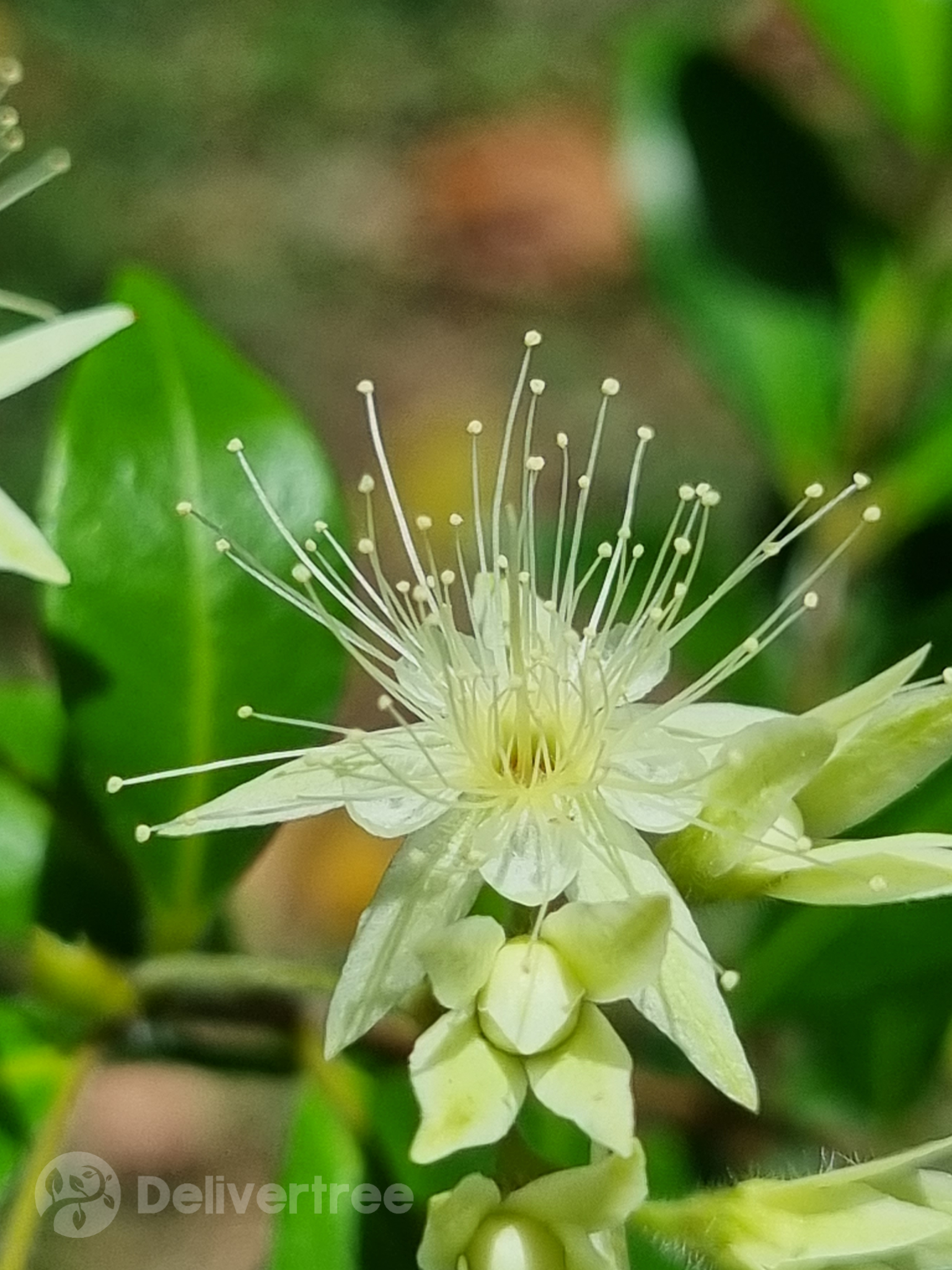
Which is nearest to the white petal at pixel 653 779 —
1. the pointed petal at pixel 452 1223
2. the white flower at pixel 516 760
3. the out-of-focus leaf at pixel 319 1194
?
the white flower at pixel 516 760

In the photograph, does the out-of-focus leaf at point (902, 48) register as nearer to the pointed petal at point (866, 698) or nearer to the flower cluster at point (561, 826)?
the flower cluster at point (561, 826)

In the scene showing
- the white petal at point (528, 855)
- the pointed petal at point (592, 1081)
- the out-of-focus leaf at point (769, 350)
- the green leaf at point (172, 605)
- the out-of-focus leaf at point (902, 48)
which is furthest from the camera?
the out-of-focus leaf at point (769, 350)

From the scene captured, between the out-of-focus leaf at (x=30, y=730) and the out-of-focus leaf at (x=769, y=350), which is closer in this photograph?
the out-of-focus leaf at (x=30, y=730)

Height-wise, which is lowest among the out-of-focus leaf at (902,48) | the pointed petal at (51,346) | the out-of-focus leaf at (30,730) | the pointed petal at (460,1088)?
the out-of-focus leaf at (30,730)

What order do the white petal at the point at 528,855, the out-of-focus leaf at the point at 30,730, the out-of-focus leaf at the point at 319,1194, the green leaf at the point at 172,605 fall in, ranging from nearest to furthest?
the white petal at the point at 528,855
the out-of-focus leaf at the point at 319,1194
the green leaf at the point at 172,605
the out-of-focus leaf at the point at 30,730

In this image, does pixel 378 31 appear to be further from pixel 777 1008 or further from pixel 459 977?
pixel 459 977

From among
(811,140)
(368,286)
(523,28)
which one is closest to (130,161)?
(368,286)

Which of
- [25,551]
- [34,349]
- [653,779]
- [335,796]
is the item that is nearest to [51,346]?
[34,349]

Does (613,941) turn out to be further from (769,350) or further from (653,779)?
(769,350)

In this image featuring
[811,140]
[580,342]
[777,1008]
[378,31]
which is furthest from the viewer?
[378,31]
